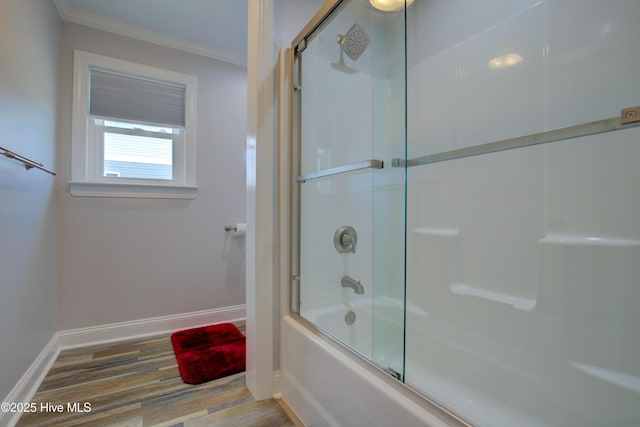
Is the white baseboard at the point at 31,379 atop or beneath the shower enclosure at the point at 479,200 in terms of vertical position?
beneath

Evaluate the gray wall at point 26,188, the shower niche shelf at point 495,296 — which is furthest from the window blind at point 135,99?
the shower niche shelf at point 495,296

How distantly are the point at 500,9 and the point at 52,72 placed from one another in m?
2.62

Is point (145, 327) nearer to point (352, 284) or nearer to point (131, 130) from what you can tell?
point (131, 130)

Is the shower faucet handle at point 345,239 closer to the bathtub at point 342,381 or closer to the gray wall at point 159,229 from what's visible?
the bathtub at point 342,381

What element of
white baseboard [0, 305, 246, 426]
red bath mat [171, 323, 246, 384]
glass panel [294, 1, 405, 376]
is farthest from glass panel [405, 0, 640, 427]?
white baseboard [0, 305, 246, 426]

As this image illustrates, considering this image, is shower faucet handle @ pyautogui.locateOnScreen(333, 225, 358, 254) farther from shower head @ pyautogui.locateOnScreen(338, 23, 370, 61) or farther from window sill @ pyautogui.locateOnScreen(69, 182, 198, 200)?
window sill @ pyautogui.locateOnScreen(69, 182, 198, 200)

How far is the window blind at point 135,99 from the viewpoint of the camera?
2191mm

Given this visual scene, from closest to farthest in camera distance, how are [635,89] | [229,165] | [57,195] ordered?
[635,89]
[57,195]
[229,165]

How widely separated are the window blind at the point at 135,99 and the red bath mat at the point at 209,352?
165cm

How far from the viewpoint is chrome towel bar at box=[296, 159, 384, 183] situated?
1.43 m

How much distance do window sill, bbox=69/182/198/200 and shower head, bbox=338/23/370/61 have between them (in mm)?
1546

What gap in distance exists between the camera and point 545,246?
4.41 ft

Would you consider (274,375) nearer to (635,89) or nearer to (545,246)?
(545,246)

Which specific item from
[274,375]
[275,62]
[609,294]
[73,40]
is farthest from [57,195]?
[609,294]
